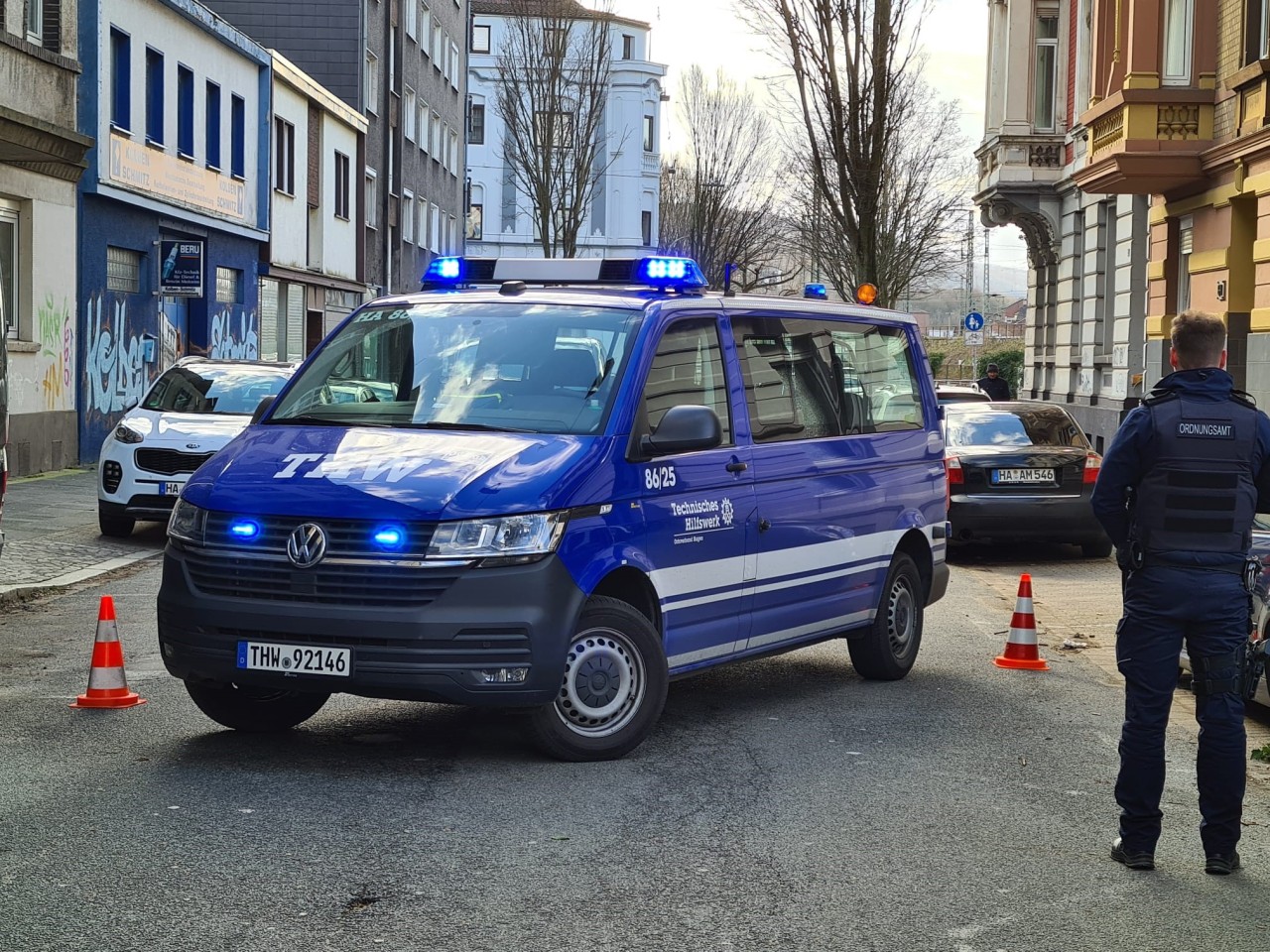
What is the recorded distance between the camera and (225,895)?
5.13 meters

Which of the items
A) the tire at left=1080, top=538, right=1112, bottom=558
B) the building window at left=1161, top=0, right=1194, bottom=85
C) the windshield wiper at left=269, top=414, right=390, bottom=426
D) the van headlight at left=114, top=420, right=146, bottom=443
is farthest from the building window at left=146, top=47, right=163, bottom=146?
the windshield wiper at left=269, top=414, right=390, bottom=426

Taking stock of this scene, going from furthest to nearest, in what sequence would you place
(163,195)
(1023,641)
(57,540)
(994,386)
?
(994,386) < (163,195) < (57,540) < (1023,641)

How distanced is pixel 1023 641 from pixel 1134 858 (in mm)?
4401

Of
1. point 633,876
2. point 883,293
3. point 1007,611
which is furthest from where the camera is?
point 883,293

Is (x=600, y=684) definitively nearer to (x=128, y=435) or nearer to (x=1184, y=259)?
(x=128, y=435)

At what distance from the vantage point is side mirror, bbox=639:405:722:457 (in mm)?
7285

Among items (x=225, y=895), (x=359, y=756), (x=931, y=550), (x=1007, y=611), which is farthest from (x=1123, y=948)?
(x=1007, y=611)

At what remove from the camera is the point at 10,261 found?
22578mm

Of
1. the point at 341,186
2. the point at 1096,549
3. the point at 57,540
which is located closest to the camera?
the point at 57,540

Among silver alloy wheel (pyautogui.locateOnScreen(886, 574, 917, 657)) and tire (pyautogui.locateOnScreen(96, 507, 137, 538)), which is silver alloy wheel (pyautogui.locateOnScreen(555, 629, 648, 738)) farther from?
tire (pyautogui.locateOnScreen(96, 507, 137, 538))

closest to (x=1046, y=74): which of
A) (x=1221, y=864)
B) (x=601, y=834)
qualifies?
(x=1221, y=864)

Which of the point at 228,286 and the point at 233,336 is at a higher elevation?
the point at 228,286

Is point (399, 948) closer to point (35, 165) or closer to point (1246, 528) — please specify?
point (1246, 528)

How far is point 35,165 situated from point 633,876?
1951 centimetres
